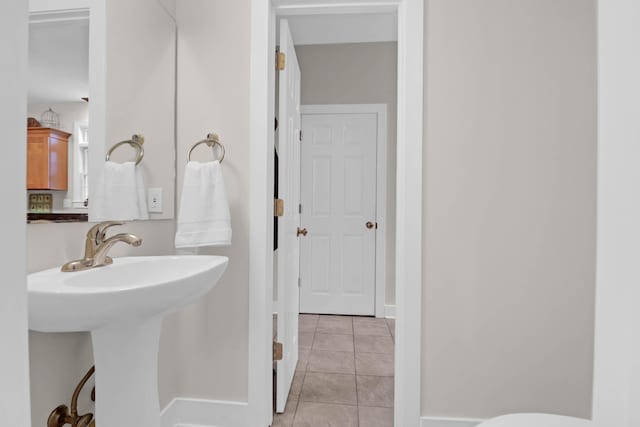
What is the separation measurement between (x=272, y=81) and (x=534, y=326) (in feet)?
5.32

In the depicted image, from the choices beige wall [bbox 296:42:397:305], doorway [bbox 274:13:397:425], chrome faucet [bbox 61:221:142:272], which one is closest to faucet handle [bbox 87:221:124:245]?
chrome faucet [bbox 61:221:142:272]

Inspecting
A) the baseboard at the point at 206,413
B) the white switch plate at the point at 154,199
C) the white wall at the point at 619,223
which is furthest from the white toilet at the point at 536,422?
the white switch plate at the point at 154,199

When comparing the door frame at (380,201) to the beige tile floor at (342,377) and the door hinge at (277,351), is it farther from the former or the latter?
the door hinge at (277,351)

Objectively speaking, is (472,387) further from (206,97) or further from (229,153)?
(206,97)

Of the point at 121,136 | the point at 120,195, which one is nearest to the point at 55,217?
→ the point at 120,195

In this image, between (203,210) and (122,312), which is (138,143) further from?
(122,312)

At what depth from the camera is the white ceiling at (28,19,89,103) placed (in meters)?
0.87

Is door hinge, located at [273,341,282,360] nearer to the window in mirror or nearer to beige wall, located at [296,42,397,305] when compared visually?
the window in mirror

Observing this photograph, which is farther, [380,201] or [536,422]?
[380,201]

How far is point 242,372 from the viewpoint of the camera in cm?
148

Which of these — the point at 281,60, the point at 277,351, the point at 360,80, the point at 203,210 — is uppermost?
the point at 360,80

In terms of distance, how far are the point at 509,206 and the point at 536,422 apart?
0.95 metres

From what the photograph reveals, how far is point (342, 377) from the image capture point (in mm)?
1987

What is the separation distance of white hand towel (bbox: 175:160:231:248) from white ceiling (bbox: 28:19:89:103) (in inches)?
18.9
